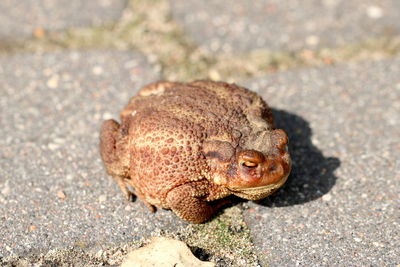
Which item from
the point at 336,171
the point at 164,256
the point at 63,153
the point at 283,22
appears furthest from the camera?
the point at 283,22

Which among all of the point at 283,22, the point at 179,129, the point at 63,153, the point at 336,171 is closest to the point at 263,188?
the point at 179,129

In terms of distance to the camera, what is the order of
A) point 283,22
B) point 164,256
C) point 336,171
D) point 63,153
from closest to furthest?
point 164,256
point 336,171
point 63,153
point 283,22

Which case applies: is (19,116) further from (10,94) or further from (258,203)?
(258,203)

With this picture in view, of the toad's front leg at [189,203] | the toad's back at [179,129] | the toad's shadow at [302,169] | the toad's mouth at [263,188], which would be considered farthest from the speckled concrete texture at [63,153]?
the toad's shadow at [302,169]

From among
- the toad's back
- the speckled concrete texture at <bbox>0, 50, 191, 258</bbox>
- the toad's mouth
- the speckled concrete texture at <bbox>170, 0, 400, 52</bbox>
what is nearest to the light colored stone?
the speckled concrete texture at <bbox>0, 50, 191, 258</bbox>

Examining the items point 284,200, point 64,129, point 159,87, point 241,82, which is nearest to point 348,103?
point 241,82

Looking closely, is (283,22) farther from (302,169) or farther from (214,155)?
(214,155)
